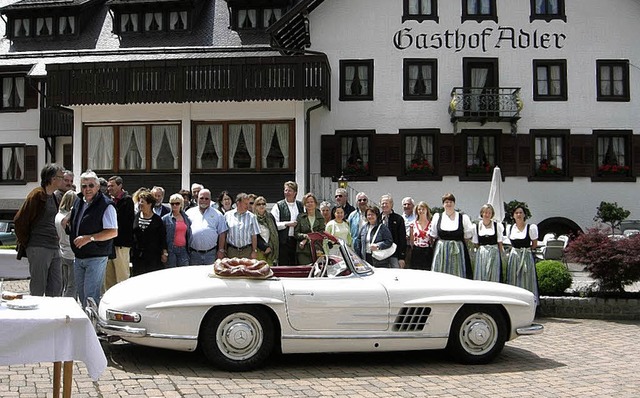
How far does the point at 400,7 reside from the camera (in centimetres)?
2488

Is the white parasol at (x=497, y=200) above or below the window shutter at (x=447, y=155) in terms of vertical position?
below

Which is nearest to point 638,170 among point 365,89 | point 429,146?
point 429,146

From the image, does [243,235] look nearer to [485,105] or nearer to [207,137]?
[207,137]

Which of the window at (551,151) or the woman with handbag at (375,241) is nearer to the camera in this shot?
the woman with handbag at (375,241)

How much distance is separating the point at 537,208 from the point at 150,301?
19.7 meters

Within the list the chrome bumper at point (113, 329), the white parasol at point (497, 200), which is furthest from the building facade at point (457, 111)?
the chrome bumper at point (113, 329)

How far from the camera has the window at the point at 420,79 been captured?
974 inches

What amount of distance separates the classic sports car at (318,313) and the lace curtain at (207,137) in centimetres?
1593

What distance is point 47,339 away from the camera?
4465mm

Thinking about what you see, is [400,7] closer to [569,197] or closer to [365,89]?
[365,89]

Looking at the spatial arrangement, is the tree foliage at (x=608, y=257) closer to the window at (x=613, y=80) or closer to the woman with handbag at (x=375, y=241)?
the woman with handbag at (x=375, y=241)

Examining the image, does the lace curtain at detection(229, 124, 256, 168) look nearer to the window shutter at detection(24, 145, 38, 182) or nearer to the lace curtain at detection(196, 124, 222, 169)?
the lace curtain at detection(196, 124, 222, 169)

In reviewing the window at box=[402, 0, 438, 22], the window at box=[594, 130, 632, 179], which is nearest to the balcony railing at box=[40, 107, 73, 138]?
the window at box=[402, 0, 438, 22]

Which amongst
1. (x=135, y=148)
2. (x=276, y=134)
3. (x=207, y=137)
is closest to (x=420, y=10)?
(x=276, y=134)
